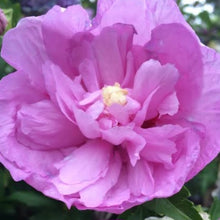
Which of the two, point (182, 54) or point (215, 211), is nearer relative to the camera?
point (182, 54)

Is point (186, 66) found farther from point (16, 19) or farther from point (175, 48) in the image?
point (16, 19)

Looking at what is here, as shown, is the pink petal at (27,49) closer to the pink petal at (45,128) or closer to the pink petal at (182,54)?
the pink petal at (45,128)

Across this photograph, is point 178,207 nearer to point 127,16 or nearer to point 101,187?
point 101,187

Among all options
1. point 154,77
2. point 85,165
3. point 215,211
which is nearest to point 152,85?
point 154,77

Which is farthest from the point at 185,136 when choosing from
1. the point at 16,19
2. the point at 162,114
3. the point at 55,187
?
the point at 16,19

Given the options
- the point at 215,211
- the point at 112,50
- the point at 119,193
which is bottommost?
the point at 215,211

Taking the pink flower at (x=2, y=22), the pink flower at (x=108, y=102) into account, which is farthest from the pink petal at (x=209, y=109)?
the pink flower at (x=2, y=22)

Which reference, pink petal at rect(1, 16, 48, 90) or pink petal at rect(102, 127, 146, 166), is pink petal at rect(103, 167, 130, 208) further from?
pink petal at rect(1, 16, 48, 90)

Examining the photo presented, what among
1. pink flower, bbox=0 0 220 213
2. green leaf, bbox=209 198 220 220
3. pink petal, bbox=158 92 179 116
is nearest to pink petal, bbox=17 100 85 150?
pink flower, bbox=0 0 220 213
